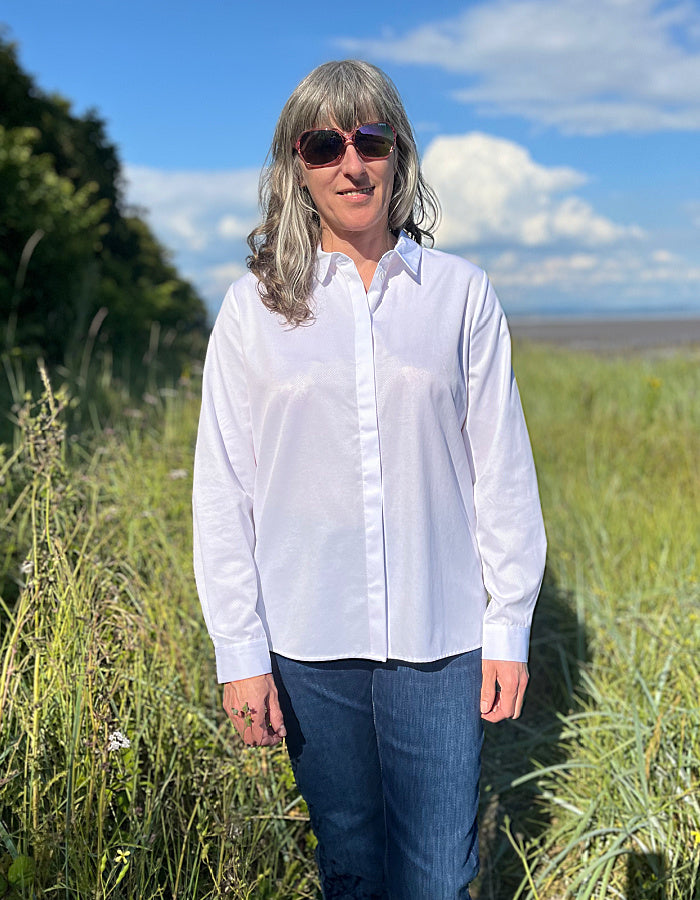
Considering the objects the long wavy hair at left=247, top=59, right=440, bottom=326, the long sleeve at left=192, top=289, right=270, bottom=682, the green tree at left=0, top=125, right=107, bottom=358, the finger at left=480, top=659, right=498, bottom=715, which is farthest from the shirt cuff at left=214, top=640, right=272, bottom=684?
the green tree at left=0, top=125, right=107, bottom=358

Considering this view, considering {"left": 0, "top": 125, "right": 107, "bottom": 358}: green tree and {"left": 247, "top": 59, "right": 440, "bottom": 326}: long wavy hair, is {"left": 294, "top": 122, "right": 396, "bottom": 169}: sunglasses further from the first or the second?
{"left": 0, "top": 125, "right": 107, "bottom": 358}: green tree

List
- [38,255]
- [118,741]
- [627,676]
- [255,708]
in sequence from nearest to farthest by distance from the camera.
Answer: [255,708]
[118,741]
[627,676]
[38,255]

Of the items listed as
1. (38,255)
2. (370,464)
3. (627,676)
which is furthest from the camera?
(38,255)

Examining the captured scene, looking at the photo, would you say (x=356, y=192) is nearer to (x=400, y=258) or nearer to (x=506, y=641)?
(x=400, y=258)

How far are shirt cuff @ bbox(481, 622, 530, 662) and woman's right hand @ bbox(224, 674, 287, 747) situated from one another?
489mm

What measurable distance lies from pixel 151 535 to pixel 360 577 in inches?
71.9

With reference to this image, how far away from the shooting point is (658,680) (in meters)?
2.90

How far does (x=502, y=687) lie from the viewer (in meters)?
1.76

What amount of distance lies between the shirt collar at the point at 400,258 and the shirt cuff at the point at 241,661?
2.65 feet

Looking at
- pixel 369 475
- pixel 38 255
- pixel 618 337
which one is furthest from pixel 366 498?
pixel 618 337

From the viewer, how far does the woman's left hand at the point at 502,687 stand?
1.75 metres

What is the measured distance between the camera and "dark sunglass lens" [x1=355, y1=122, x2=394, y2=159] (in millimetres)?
1702

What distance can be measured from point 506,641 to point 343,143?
1.12 m

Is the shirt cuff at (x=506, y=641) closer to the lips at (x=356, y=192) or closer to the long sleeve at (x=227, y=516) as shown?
the long sleeve at (x=227, y=516)
